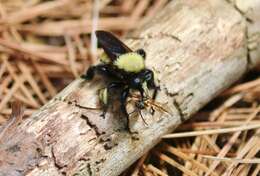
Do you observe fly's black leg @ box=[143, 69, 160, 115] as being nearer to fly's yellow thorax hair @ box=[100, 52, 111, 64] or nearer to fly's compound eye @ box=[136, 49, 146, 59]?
fly's compound eye @ box=[136, 49, 146, 59]

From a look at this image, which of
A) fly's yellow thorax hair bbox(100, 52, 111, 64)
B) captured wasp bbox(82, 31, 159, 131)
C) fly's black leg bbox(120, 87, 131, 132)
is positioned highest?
fly's yellow thorax hair bbox(100, 52, 111, 64)

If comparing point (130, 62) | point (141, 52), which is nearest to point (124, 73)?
point (130, 62)

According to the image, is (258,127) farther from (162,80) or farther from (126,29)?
(126,29)

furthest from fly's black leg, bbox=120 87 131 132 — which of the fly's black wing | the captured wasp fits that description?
the fly's black wing

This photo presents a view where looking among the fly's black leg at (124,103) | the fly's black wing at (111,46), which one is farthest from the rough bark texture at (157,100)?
the fly's black wing at (111,46)

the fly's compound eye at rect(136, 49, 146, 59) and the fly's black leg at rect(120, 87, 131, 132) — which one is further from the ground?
the fly's compound eye at rect(136, 49, 146, 59)

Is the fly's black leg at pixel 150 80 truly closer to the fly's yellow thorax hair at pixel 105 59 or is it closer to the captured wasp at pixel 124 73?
the captured wasp at pixel 124 73

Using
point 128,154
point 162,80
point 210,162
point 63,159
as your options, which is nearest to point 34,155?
point 63,159
